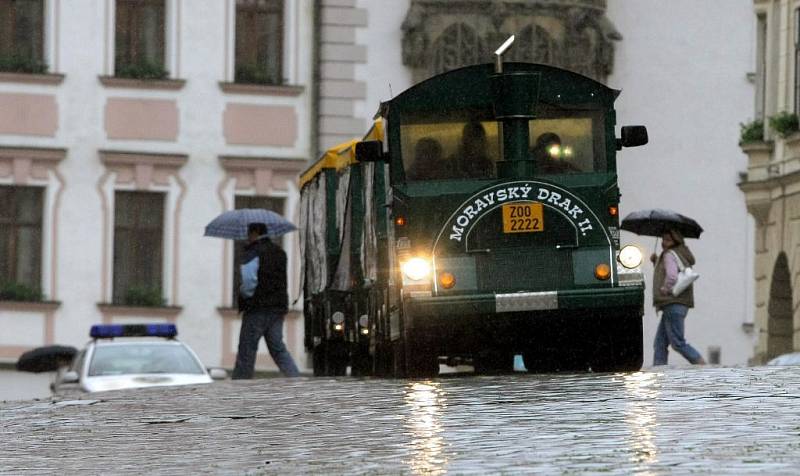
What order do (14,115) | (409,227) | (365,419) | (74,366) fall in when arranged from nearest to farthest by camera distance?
(365,419) → (409,227) → (74,366) → (14,115)

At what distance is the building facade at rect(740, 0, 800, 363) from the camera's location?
34469mm

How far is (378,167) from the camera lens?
2119cm

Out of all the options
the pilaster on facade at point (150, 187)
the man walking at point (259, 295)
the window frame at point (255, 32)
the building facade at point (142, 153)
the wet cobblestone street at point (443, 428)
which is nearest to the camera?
the wet cobblestone street at point (443, 428)

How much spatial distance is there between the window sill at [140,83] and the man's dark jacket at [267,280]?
1458cm

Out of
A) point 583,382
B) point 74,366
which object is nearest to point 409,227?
point 583,382

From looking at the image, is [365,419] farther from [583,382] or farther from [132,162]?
[132,162]

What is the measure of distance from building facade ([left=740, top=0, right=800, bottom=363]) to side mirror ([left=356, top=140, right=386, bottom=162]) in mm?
15009

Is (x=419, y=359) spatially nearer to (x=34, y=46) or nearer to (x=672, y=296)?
(x=672, y=296)

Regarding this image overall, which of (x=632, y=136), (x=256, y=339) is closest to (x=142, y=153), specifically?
(x=256, y=339)

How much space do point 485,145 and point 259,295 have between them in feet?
23.2

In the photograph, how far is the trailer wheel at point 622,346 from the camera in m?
20.0

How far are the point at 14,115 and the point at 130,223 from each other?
268cm

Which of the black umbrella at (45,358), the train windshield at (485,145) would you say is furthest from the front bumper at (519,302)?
the black umbrella at (45,358)

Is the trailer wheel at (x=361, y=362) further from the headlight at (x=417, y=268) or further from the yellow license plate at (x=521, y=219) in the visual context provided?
the yellow license plate at (x=521, y=219)
